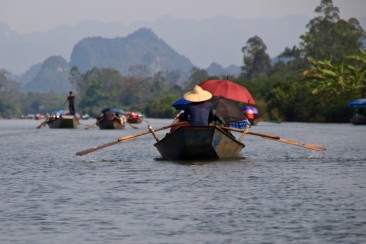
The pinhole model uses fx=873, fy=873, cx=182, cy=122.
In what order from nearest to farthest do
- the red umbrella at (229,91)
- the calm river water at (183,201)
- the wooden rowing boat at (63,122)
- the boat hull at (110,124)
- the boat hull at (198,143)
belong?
1. the calm river water at (183,201)
2. the boat hull at (198,143)
3. the red umbrella at (229,91)
4. the boat hull at (110,124)
5. the wooden rowing boat at (63,122)

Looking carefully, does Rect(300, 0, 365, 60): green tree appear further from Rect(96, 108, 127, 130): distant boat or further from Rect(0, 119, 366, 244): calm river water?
Rect(0, 119, 366, 244): calm river water

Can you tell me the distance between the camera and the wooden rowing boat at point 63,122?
202 feet

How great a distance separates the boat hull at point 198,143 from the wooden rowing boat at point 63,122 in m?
38.8

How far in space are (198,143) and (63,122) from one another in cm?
4088

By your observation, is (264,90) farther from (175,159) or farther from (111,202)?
(111,202)

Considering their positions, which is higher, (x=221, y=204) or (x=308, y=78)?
(x=308, y=78)

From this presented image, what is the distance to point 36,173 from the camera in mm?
20453

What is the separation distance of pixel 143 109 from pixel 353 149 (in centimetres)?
11976

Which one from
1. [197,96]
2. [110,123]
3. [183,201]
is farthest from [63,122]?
[183,201]

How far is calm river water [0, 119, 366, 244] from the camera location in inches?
444

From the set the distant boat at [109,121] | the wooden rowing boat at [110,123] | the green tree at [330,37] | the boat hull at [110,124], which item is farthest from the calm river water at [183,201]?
the green tree at [330,37]

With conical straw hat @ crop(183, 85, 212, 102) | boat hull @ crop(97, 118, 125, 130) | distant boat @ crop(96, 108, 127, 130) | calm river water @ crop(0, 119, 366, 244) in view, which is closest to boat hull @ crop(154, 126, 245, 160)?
calm river water @ crop(0, 119, 366, 244)

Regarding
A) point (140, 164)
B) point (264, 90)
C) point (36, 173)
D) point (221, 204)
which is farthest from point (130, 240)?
point (264, 90)

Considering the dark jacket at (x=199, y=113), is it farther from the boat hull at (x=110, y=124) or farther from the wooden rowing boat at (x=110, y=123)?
the boat hull at (x=110, y=124)
